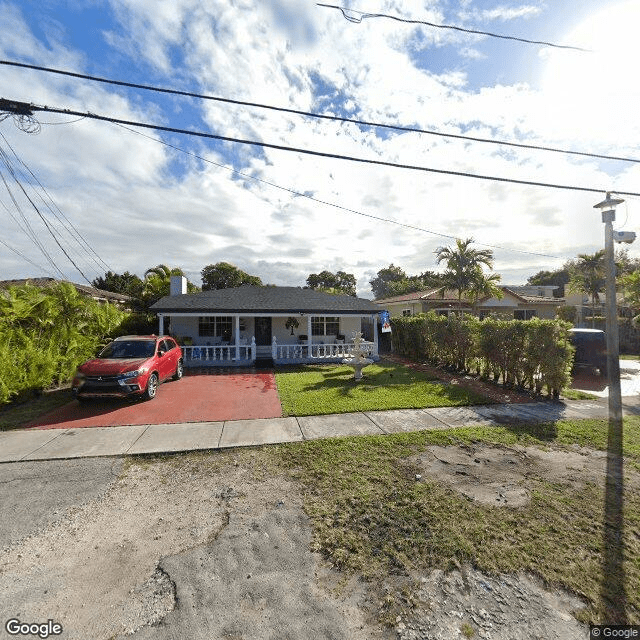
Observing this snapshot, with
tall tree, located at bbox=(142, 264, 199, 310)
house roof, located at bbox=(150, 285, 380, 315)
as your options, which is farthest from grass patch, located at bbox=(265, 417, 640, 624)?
tall tree, located at bbox=(142, 264, 199, 310)

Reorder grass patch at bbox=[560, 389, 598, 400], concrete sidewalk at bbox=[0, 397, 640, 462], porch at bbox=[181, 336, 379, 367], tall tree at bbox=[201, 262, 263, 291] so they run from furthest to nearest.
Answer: tall tree at bbox=[201, 262, 263, 291] < porch at bbox=[181, 336, 379, 367] < grass patch at bbox=[560, 389, 598, 400] < concrete sidewalk at bbox=[0, 397, 640, 462]

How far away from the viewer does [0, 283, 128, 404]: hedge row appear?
27.0ft

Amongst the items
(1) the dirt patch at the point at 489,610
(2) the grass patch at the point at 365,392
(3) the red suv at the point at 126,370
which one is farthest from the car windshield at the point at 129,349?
(1) the dirt patch at the point at 489,610

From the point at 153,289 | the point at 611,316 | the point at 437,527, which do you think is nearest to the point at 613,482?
the point at 437,527

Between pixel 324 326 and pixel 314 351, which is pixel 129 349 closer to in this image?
pixel 314 351

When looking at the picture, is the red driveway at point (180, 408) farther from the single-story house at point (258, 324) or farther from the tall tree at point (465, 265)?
the tall tree at point (465, 265)

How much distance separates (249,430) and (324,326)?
12.3m

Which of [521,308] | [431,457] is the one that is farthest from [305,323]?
[521,308]

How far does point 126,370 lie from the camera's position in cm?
855

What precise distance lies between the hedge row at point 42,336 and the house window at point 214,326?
5.66 metres

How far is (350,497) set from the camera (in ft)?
14.2

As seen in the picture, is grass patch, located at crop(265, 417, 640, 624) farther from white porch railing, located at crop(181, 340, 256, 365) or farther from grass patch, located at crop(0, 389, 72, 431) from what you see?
white porch railing, located at crop(181, 340, 256, 365)

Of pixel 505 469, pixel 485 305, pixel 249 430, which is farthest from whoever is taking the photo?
pixel 485 305

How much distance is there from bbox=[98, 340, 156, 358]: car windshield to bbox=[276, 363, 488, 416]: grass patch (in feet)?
14.2
